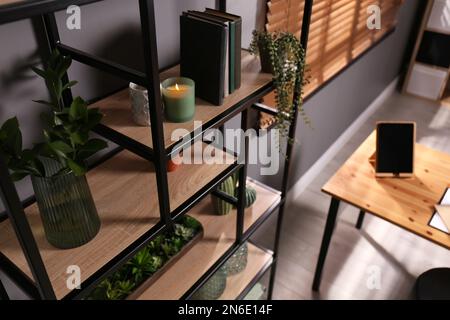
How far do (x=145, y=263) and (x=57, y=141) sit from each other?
0.68 meters

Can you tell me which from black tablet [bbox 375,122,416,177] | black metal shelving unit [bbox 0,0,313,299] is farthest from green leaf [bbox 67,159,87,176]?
black tablet [bbox 375,122,416,177]

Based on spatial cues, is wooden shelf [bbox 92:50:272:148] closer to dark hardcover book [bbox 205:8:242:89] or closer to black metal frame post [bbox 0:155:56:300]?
dark hardcover book [bbox 205:8:242:89]

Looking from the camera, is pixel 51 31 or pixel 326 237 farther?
pixel 326 237

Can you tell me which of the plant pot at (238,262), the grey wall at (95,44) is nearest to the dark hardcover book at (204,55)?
the grey wall at (95,44)

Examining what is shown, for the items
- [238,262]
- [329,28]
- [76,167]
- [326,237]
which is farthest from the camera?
[329,28]

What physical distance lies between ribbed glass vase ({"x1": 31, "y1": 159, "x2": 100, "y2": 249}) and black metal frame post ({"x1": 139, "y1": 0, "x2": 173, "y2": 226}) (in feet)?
0.55

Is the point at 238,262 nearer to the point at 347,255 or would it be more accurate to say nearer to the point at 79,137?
the point at 347,255

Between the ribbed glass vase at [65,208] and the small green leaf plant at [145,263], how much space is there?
0.23 metres

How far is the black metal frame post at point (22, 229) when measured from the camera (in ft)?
2.10

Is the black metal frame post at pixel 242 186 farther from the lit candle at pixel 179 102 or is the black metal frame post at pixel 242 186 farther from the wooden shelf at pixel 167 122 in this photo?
the lit candle at pixel 179 102

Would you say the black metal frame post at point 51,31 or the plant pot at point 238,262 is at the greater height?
the black metal frame post at point 51,31

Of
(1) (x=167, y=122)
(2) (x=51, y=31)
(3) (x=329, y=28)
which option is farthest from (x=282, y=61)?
(3) (x=329, y=28)

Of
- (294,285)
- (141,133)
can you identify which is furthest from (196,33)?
(294,285)

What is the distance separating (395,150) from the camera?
6.26 ft
